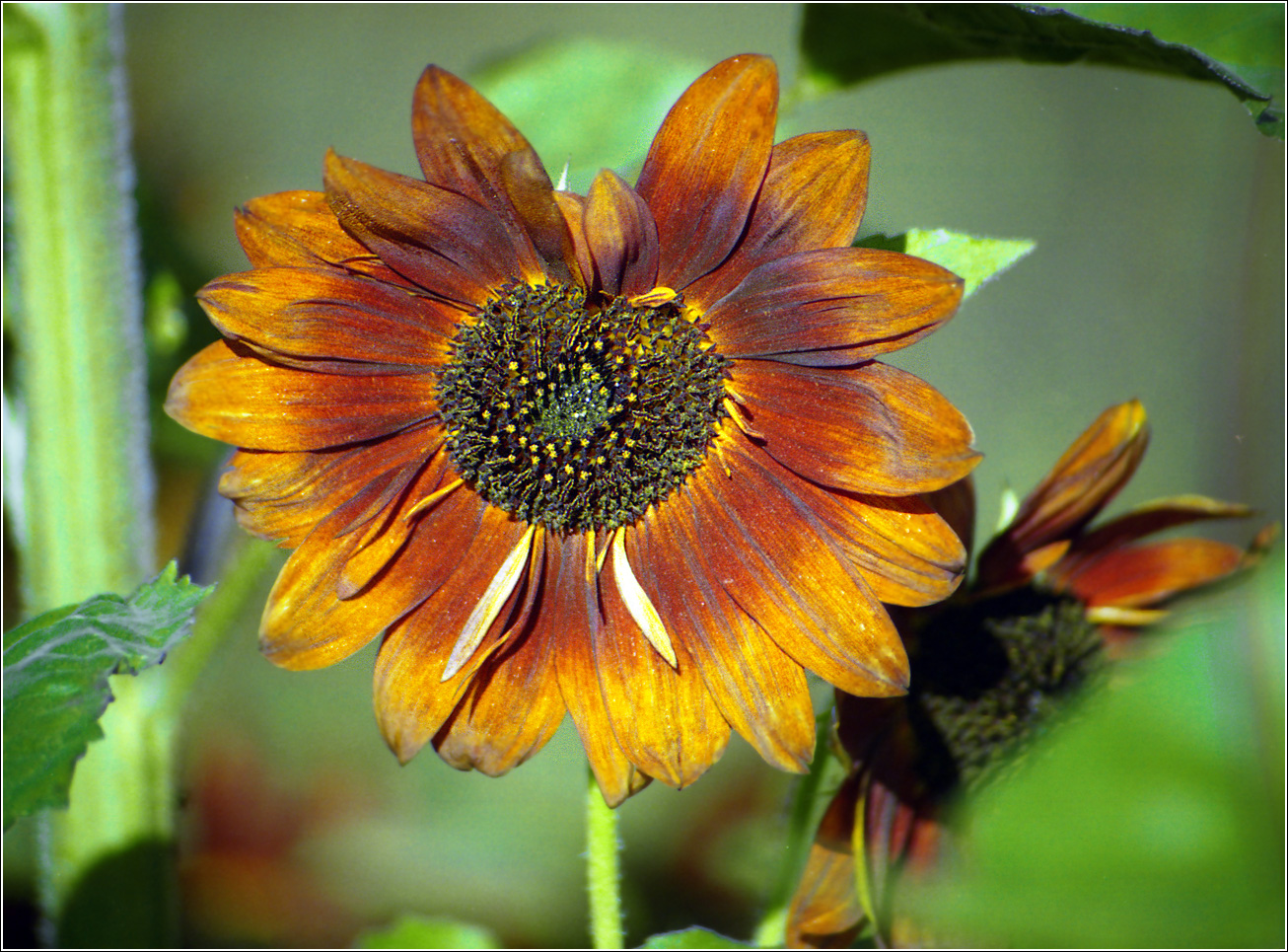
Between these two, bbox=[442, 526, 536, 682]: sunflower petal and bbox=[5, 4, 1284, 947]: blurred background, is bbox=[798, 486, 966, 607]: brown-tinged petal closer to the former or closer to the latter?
bbox=[442, 526, 536, 682]: sunflower petal

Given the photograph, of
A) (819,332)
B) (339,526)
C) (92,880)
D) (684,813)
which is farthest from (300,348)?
(684,813)

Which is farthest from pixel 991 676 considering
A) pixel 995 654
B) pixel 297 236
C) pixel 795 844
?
pixel 297 236

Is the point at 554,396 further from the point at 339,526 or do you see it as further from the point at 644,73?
the point at 644,73

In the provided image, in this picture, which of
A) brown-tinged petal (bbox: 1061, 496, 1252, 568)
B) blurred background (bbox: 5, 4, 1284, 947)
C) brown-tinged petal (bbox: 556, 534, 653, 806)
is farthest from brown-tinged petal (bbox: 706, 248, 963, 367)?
blurred background (bbox: 5, 4, 1284, 947)

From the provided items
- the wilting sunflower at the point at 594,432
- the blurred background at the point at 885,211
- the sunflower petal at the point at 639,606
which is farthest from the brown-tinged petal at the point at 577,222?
the blurred background at the point at 885,211

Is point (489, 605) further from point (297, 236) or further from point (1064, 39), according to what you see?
point (1064, 39)
